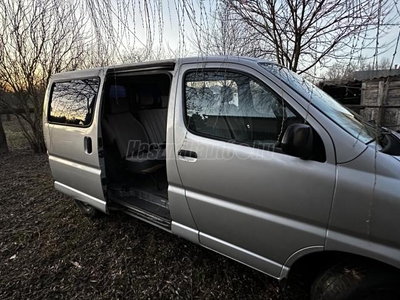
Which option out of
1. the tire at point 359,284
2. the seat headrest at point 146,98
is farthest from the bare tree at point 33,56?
the tire at point 359,284

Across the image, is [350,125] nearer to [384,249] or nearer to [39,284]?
[384,249]

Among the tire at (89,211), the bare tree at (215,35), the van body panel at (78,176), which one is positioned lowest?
the tire at (89,211)

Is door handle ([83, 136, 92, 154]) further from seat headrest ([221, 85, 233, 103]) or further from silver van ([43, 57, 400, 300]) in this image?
seat headrest ([221, 85, 233, 103])

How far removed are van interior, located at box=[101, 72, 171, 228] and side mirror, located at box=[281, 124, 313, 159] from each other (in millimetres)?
1669

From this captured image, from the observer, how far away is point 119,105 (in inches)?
134

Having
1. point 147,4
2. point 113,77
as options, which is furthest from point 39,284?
point 147,4

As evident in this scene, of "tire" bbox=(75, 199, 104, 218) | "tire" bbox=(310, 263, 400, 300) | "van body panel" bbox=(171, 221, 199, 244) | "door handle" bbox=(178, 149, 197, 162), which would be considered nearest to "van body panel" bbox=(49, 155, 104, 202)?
"tire" bbox=(75, 199, 104, 218)

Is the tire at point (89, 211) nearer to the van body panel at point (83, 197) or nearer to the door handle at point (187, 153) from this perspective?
the van body panel at point (83, 197)

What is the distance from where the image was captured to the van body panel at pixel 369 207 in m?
1.30

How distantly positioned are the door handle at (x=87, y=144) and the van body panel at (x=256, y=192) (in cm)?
121

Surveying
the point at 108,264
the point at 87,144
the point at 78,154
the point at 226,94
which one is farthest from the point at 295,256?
the point at 78,154

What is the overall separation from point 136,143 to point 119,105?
0.59 metres

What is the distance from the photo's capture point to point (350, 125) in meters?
1.66

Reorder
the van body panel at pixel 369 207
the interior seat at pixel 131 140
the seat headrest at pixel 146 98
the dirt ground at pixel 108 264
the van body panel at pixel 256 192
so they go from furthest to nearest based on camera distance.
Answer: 1. the seat headrest at pixel 146 98
2. the interior seat at pixel 131 140
3. the dirt ground at pixel 108 264
4. the van body panel at pixel 256 192
5. the van body panel at pixel 369 207
